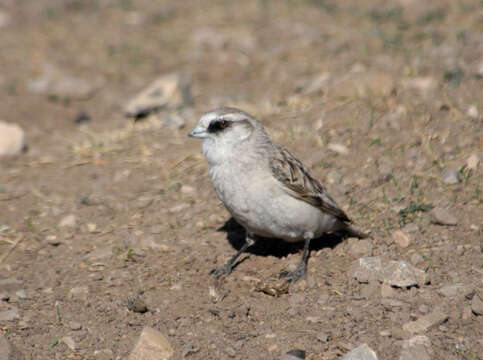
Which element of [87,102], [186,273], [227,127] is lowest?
[87,102]

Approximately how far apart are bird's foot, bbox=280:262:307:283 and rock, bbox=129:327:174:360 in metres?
1.35

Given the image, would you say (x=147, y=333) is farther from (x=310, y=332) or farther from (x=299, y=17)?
(x=299, y=17)

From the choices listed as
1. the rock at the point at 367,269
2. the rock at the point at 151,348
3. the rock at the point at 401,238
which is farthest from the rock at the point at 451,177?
the rock at the point at 151,348

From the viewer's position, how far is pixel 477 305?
507 cm

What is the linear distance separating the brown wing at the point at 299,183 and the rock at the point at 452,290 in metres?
1.14

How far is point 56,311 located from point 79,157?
356 cm

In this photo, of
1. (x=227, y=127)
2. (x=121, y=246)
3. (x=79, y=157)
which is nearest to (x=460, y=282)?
(x=227, y=127)

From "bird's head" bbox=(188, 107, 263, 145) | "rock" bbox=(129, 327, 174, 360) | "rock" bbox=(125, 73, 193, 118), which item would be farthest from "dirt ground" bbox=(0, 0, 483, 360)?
"bird's head" bbox=(188, 107, 263, 145)

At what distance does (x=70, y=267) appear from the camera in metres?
6.33

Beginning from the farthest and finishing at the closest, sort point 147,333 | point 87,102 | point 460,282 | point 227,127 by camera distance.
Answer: point 87,102
point 227,127
point 460,282
point 147,333

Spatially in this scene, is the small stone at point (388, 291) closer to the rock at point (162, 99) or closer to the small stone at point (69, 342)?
the small stone at point (69, 342)

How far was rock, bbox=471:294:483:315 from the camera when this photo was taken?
5035 mm

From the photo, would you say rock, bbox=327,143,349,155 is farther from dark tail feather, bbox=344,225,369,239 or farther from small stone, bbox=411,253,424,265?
small stone, bbox=411,253,424,265

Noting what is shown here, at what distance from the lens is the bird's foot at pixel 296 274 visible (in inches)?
227
